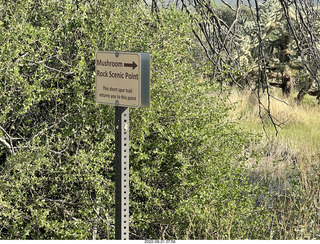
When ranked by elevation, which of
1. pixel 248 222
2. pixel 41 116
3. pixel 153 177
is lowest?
pixel 248 222

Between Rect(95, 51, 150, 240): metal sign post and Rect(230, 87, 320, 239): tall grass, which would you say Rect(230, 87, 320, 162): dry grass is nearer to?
Rect(230, 87, 320, 239): tall grass

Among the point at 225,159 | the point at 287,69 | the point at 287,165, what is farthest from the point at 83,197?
the point at 287,69

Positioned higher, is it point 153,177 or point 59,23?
point 59,23

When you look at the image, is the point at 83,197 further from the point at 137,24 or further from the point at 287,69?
the point at 287,69

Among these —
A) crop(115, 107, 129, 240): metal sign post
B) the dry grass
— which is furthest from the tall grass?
crop(115, 107, 129, 240): metal sign post

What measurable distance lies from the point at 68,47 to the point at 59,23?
10.2 inches

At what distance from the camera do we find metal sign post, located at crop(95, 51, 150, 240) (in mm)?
2799

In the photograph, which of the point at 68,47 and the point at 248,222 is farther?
the point at 68,47

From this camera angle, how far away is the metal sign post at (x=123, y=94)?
9.18 ft

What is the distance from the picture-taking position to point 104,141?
4250 mm

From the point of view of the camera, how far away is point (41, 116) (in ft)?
15.6

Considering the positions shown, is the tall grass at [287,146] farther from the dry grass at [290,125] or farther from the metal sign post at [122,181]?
the metal sign post at [122,181]

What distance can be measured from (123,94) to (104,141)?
1435 millimetres

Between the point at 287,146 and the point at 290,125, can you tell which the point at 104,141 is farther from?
the point at 290,125
